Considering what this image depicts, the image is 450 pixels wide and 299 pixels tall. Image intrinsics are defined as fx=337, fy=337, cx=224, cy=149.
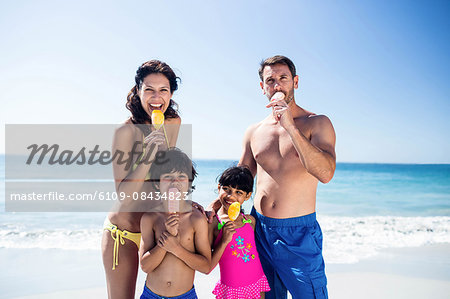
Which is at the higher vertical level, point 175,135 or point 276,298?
point 175,135

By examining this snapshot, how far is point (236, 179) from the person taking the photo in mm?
2877

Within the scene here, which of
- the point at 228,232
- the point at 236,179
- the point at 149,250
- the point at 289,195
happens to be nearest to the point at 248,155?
the point at 236,179

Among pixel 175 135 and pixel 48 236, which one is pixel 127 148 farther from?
pixel 48 236

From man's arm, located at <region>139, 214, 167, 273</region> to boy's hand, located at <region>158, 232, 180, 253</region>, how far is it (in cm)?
5

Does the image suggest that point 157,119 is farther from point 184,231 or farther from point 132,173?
point 184,231

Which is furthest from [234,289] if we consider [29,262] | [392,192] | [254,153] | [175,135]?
[392,192]

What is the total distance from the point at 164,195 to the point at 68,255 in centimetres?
543

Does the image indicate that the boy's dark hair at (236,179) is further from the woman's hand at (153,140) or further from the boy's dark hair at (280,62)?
the boy's dark hair at (280,62)

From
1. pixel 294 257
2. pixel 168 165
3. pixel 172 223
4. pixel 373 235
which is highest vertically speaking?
pixel 168 165

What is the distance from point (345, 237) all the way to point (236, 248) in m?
7.12

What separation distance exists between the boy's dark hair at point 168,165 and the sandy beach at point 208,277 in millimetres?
3137

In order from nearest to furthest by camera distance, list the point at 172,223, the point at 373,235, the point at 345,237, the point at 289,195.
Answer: the point at 172,223, the point at 289,195, the point at 345,237, the point at 373,235

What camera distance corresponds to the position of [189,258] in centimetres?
253

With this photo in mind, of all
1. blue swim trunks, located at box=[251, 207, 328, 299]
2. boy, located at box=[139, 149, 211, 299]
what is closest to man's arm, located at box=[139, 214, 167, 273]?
boy, located at box=[139, 149, 211, 299]
